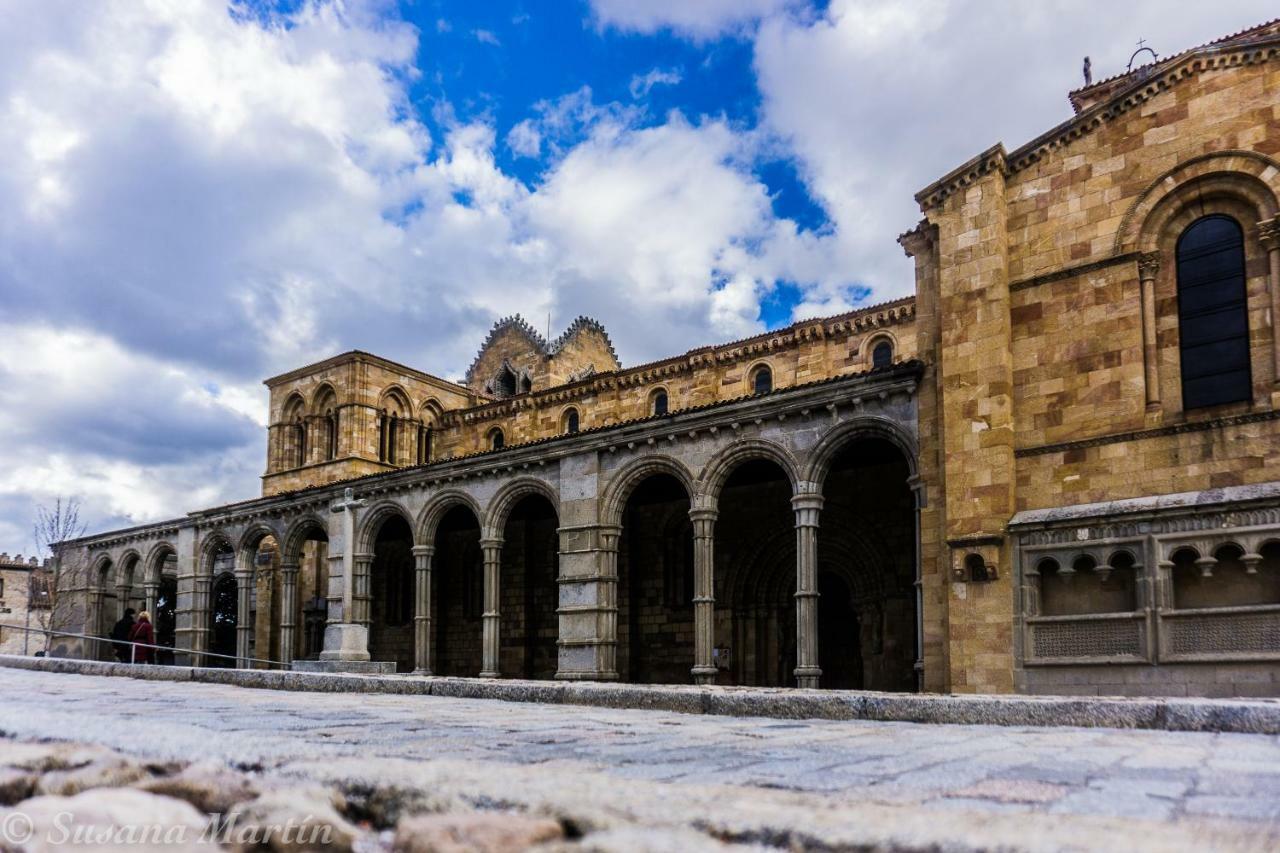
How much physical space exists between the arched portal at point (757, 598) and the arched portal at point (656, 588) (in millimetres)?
1221

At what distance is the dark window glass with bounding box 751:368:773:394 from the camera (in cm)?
2597

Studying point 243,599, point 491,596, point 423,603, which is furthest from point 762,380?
point 243,599

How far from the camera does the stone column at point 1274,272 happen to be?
1330 centimetres

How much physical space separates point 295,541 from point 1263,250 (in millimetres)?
23695

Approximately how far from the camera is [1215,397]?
13797 mm

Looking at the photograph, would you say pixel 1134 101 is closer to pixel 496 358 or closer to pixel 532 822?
pixel 532 822

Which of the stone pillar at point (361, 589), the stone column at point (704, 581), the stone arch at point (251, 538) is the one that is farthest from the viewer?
the stone arch at point (251, 538)

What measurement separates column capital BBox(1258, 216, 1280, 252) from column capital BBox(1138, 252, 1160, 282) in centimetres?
127

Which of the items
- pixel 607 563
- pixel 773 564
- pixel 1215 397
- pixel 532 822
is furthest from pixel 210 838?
pixel 773 564

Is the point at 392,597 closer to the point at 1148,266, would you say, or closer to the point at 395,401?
the point at 395,401

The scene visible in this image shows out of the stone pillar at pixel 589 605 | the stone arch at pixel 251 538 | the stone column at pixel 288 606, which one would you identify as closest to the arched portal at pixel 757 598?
the stone pillar at pixel 589 605

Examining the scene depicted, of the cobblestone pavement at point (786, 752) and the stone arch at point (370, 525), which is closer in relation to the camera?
the cobblestone pavement at point (786, 752)

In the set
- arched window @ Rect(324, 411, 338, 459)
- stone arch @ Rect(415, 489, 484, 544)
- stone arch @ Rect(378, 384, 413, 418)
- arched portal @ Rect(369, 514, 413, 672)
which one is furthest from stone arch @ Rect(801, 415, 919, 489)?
arched window @ Rect(324, 411, 338, 459)

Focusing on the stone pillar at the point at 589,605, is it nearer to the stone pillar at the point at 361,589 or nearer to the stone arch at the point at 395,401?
the stone pillar at the point at 361,589
